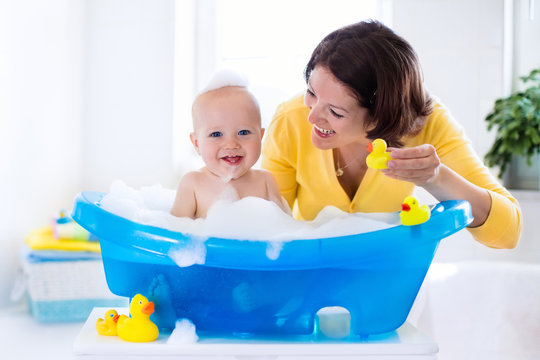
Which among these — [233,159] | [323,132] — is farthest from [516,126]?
[233,159]

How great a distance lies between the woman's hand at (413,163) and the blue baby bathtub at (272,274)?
0.25 feet

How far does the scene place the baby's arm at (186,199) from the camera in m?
1.01

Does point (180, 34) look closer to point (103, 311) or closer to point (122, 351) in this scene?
point (103, 311)

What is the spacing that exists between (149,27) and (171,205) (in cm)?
138

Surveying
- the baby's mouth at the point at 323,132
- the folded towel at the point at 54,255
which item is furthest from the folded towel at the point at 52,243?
the baby's mouth at the point at 323,132

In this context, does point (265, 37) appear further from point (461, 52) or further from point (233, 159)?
point (233, 159)

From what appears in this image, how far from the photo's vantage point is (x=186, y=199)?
1.03m

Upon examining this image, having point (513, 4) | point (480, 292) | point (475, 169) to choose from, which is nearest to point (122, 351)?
point (475, 169)

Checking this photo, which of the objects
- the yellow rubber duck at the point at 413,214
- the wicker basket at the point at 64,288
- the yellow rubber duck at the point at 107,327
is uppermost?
the yellow rubber duck at the point at 413,214

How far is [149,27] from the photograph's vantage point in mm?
2219

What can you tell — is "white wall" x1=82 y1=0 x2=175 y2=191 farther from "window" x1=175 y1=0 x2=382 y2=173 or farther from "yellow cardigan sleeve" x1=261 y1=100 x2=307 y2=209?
"yellow cardigan sleeve" x1=261 y1=100 x2=307 y2=209

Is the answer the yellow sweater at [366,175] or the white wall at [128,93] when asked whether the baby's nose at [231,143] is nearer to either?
the yellow sweater at [366,175]

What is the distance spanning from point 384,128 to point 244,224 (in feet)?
1.34

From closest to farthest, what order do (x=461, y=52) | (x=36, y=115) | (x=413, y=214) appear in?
1. (x=413, y=214)
2. (x=36, y=115)
3. (x=461, y=52)
